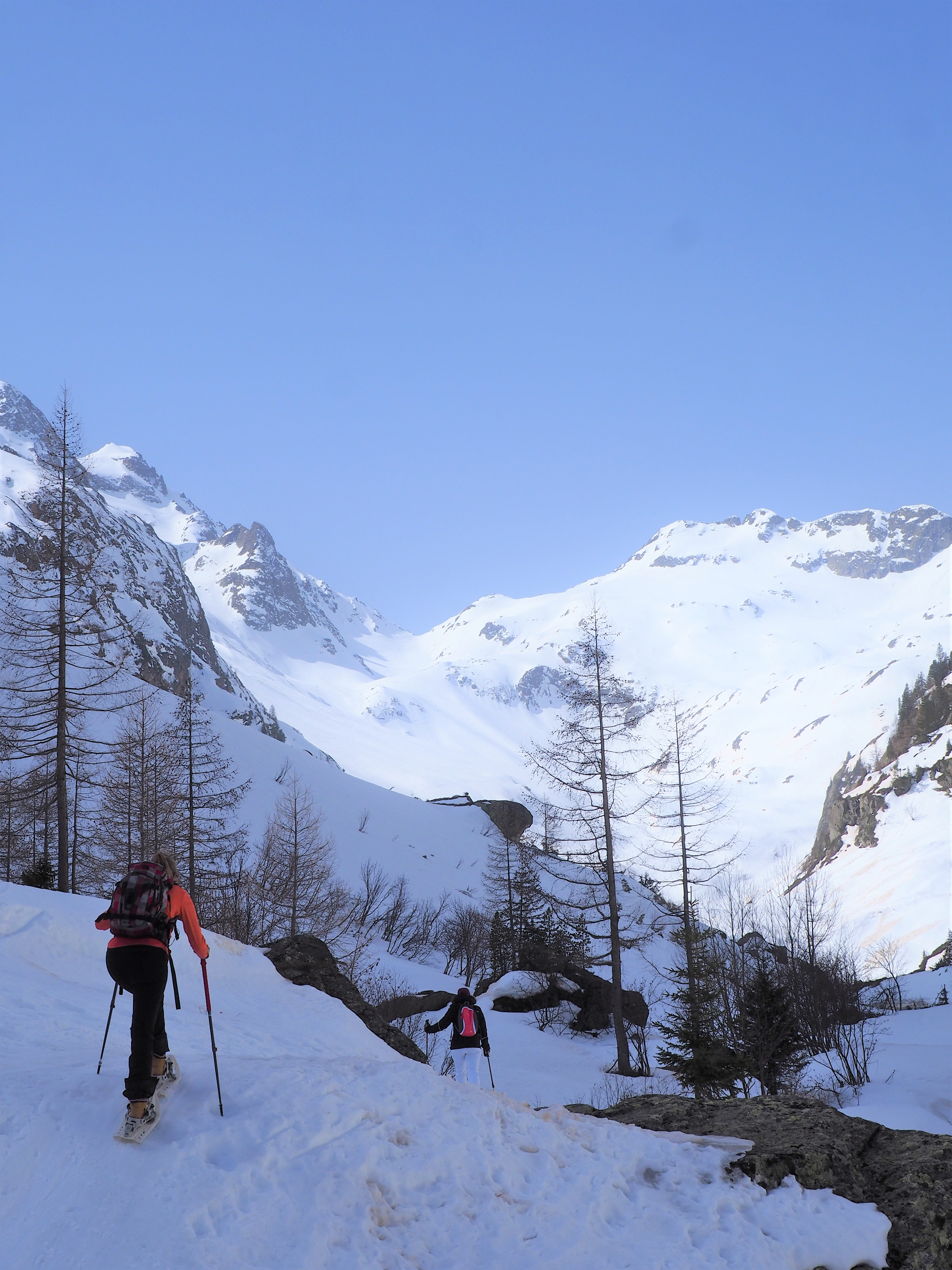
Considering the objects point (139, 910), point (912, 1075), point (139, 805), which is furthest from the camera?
point (139, 805)

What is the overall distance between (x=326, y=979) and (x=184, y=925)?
9.56 meters

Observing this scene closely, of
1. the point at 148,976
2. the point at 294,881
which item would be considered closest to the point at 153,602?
the point at 294,881

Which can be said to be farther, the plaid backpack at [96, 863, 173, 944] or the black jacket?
the black jacket

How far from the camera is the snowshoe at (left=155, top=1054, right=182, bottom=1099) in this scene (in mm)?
4984

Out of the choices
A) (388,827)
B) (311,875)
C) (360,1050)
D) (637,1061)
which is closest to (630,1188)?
(360,1050)

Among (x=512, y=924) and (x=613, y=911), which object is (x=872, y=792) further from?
(x=613, y=911)

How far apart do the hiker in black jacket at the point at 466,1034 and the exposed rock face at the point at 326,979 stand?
357 cm

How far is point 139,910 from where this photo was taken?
494 cm

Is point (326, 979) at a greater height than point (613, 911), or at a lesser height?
lesser

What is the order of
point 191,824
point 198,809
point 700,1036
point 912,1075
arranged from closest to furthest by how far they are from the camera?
point 700,1036, point 912,1075, point 191,824, point 198,809

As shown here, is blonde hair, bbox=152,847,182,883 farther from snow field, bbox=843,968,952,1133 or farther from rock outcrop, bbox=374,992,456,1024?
rock outcrop, bbox=374,992,456,1024

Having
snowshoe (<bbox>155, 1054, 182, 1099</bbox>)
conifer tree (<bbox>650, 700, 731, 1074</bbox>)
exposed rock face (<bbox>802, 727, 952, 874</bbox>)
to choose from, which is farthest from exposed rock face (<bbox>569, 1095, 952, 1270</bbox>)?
exposed rock face (<bbox>802, 727, 952, 874</bbox>)

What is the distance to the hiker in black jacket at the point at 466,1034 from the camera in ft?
31.6

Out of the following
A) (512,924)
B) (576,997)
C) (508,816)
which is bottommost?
(576,997)
